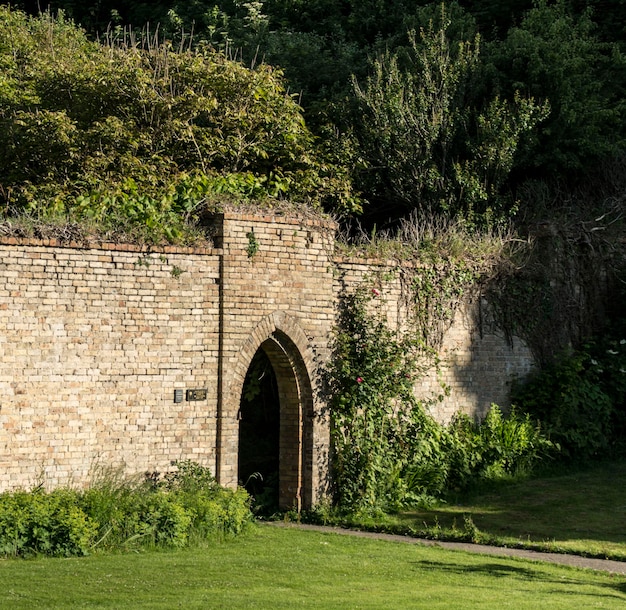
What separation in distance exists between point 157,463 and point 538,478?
21.8 feet

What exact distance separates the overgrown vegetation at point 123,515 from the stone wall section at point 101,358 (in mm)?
320

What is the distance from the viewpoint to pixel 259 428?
54.3ft

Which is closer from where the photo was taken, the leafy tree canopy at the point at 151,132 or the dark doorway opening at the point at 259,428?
the dark doorway opening at the point at 259,428

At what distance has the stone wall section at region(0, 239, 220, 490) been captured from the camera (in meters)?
12.6

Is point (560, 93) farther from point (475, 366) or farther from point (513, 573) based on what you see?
point (513, 573)

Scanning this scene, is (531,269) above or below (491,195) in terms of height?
below

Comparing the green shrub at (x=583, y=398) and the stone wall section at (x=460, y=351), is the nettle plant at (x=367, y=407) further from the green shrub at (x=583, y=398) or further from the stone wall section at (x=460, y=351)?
the green shrub at (x=583, y=398)

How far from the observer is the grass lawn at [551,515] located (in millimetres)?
13312

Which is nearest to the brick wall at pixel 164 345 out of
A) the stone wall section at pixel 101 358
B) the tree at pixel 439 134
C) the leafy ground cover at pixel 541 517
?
the stone wall section at pixel 101 358

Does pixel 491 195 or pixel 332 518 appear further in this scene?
pixel 491 195

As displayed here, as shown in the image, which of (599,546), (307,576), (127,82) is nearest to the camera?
(307,576)

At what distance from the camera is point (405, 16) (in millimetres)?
25266

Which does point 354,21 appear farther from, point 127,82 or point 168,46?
point 127,82

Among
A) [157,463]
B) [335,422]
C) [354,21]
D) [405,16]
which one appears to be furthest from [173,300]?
[354,21]
